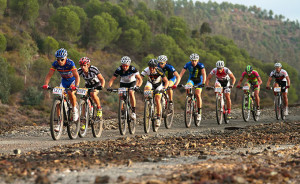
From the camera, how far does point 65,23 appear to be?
66.4 metres

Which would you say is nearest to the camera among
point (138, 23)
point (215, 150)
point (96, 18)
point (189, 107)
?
point (215, 150)

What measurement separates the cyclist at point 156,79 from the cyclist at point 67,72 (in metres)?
2.78

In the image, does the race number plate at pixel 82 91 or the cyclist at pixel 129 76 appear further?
the cyclist at pixel 129 76

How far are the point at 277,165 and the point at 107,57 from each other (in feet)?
221

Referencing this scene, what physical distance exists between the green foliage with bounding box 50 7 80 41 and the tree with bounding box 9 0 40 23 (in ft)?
9.95

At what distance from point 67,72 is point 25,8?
5843 centimetres

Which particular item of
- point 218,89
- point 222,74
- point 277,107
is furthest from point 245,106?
point 218,89

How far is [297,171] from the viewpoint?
20.0 ft

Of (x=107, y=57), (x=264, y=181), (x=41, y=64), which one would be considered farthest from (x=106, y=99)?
(x=264, y=181)

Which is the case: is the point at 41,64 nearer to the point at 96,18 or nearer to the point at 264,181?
the point at 96,18

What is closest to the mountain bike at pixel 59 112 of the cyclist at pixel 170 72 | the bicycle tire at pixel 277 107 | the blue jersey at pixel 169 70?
the cyclist at pixel 170 72

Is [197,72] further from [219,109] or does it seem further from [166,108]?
[219,109]

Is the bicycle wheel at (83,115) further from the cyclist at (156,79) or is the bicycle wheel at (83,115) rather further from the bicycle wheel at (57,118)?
the cyclist at (156,79)

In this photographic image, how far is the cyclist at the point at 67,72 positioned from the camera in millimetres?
11359
